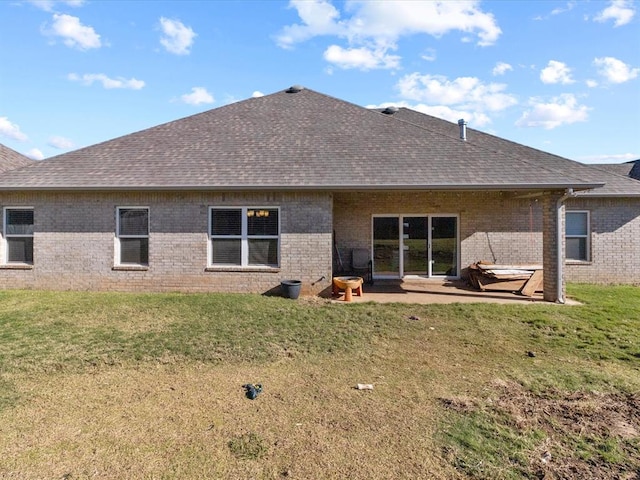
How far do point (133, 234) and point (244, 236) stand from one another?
308cm

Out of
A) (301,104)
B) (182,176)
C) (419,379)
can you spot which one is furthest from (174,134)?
(419,379)

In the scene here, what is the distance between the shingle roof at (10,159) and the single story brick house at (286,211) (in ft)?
16.0

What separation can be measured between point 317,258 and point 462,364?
526cm

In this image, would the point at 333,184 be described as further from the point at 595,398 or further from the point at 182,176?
the point at 595,398

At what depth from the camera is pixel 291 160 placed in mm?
10945

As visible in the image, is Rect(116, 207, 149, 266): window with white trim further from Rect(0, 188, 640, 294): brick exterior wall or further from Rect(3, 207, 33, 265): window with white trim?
Rect(3, 207, 33, 265): window with white trim

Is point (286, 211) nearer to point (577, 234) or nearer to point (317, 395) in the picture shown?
point (317, 395)

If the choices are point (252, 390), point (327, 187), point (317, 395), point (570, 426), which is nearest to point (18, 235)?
point (327, 187)

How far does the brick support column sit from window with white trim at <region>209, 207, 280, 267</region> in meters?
6.87

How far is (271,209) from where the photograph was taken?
34.3ft

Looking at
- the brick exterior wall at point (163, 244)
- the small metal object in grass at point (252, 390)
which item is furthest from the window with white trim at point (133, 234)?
the small metal object in grass at point (252, 390)

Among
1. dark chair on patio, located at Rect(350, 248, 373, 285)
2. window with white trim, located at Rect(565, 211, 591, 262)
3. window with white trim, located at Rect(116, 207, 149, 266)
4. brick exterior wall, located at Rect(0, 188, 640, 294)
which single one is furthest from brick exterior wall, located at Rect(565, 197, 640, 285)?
window with white trim, located at Rect(116, 207, 149, 266)

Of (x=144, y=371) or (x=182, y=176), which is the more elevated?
(x=182, y=176)

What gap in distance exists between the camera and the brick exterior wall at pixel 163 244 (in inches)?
404
